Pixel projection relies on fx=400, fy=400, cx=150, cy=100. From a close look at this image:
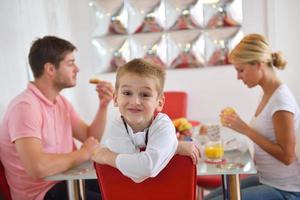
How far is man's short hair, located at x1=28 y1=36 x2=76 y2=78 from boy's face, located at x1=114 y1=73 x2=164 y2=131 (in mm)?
719

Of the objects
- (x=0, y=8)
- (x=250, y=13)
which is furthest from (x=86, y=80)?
(x=250, y=13)

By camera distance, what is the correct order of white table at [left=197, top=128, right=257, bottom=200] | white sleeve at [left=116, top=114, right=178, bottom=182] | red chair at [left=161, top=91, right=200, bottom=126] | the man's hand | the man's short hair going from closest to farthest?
white sleeve at [left=116, top=114, right=178, bottom=182], white table at [left=197, top=128, right=257, bottom=200], the man's short hair, the man's hand, red chair at [left=161, top=91, right=200, bottom=126]

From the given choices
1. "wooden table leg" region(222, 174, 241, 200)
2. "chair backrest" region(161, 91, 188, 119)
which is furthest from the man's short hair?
"chair backrest" region(161, 91, 188, 119)

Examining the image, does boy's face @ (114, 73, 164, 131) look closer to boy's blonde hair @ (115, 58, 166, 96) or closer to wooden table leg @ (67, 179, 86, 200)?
boy's blonde hair @ (115, 58, 166, 96)

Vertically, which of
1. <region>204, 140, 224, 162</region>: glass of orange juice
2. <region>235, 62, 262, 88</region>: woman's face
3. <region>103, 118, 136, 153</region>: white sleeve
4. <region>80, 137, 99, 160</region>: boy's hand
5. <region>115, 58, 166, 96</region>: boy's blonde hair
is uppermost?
<region>115, 58, 166, 96</region>: boy's blonde hair

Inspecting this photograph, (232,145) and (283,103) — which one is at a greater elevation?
(283,103)

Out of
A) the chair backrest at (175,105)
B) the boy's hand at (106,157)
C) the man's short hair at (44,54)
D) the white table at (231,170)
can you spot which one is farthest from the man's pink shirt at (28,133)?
the chair backrest at (175,105)

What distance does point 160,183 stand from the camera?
3.93ft

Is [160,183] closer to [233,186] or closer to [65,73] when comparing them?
[233,186]

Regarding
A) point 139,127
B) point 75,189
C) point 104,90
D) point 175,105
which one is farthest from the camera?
Result: point 175,105

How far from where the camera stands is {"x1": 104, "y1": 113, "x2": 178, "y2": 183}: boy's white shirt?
1.12 m

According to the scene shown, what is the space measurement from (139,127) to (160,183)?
18cm

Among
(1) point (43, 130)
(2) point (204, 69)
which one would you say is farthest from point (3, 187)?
(2) point (204, 69)

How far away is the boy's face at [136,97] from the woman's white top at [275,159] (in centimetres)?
59
